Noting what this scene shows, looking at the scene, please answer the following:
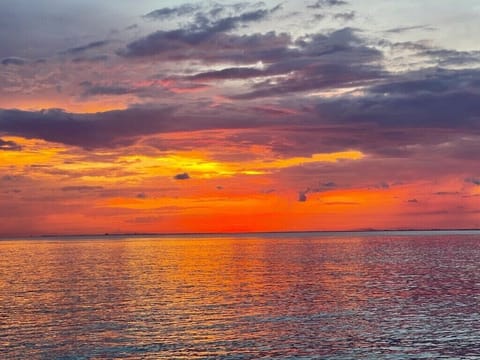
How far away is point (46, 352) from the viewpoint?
4962 cm

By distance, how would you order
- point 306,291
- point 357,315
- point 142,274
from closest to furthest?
1. point 357,315
2. point 306,291
3. point 142,274

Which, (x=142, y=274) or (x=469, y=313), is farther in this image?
(x=142, y=274)

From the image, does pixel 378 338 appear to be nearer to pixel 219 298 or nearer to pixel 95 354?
pixel 95 354

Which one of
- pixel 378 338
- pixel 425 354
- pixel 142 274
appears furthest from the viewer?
pixel 142 274

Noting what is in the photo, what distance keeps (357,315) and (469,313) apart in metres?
12.3

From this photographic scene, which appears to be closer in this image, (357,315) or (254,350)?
(254,350)

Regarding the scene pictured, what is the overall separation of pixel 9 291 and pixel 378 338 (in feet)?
205

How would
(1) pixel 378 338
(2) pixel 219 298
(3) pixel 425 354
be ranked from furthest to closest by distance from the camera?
(2) pixel 219 298 → (1) pixel 378 338 → (3) pixel 425 354

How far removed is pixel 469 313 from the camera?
66.4 metres

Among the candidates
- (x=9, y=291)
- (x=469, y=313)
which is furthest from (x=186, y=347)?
(x=9, y=291)

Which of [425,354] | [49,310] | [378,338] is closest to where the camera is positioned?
[425,354]

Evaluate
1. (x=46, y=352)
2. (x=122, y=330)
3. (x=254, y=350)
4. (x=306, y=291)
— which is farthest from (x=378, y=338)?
(x=306, y=291)

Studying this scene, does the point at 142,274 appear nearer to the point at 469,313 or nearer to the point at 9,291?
the point at 9,291

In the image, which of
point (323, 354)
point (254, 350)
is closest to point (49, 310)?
point (254, 350)
